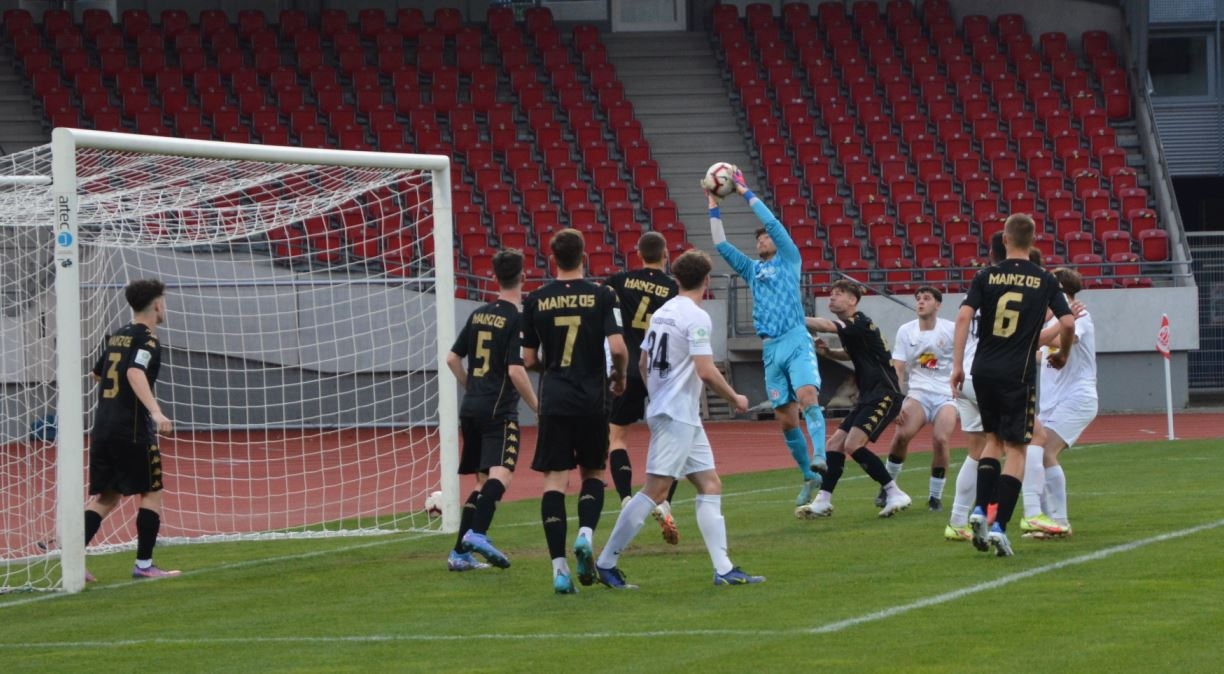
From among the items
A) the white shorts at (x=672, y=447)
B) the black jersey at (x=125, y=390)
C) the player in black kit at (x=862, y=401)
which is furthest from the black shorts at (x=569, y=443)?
the player in black kit at (x=862, y=401)

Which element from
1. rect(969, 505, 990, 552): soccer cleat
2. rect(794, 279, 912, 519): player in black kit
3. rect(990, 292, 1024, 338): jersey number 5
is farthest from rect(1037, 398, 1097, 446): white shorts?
rect(794, 279, 912, 519): player in black kit

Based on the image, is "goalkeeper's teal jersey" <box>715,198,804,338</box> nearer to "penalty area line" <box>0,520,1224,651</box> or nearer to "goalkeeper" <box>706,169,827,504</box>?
"goalkeeper" <box>706,169,827,504</box>

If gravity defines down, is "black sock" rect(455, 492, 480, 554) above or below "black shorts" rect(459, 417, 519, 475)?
below

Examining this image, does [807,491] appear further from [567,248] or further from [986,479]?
[567,248]

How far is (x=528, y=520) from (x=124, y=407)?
14.5 feet

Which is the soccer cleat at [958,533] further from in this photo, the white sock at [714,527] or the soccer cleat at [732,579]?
the white sock at [714,527]

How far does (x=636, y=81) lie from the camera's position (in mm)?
34250

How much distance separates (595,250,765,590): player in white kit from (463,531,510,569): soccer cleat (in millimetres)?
1386

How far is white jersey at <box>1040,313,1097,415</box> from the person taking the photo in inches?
469

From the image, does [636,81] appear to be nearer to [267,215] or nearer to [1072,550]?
[267,215]

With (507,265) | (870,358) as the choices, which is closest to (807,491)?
(870,358)

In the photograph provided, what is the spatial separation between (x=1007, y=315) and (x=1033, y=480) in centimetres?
143

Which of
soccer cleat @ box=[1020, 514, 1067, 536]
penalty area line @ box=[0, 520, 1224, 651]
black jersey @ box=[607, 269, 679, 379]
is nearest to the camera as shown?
penalty area line @ box=[0, 520, 1224, 651]

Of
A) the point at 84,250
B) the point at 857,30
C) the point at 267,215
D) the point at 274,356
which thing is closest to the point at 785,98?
the point at 857,30
